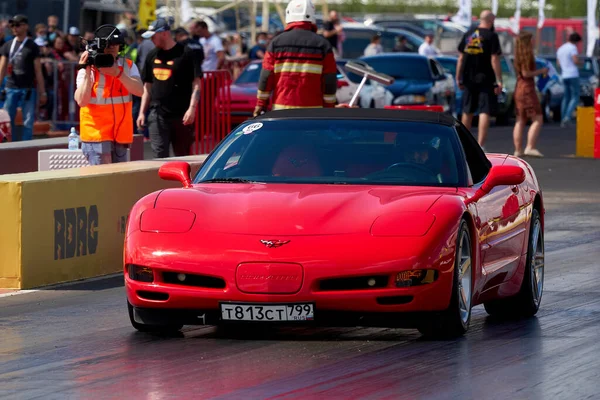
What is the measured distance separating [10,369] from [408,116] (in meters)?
3.12

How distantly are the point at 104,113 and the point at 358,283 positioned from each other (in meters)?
5.87

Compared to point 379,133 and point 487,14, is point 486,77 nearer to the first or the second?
point 487,14

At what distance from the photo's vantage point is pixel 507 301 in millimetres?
9961

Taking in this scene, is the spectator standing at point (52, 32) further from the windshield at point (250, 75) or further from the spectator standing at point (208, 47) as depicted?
the windshield at point (250, 75)

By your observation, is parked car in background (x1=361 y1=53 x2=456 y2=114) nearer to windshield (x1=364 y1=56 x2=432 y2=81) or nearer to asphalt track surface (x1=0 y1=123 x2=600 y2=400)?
windshield (x1=364 y1=56 x2=432 y2=81)

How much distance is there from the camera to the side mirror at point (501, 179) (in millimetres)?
9297

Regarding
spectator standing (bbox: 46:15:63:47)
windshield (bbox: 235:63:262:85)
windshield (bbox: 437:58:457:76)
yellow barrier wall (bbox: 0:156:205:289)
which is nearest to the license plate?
yellow barrier wall (bbox: 0:156:205:289)

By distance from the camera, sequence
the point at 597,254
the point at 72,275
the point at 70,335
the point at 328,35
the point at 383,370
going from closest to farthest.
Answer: the point at 383,370 → the point at 70,335 → the point at 72,275 → the point at 597,254 → the point at 328,35

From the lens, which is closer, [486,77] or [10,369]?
[10,369]

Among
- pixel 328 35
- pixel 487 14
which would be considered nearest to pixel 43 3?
pixel 328 35

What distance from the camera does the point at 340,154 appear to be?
962cm

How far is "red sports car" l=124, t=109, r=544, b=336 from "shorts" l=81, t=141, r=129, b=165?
4.06 metres

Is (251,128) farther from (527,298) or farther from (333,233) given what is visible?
(527,298)

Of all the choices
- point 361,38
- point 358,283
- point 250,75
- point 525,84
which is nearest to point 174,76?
point 358,283
